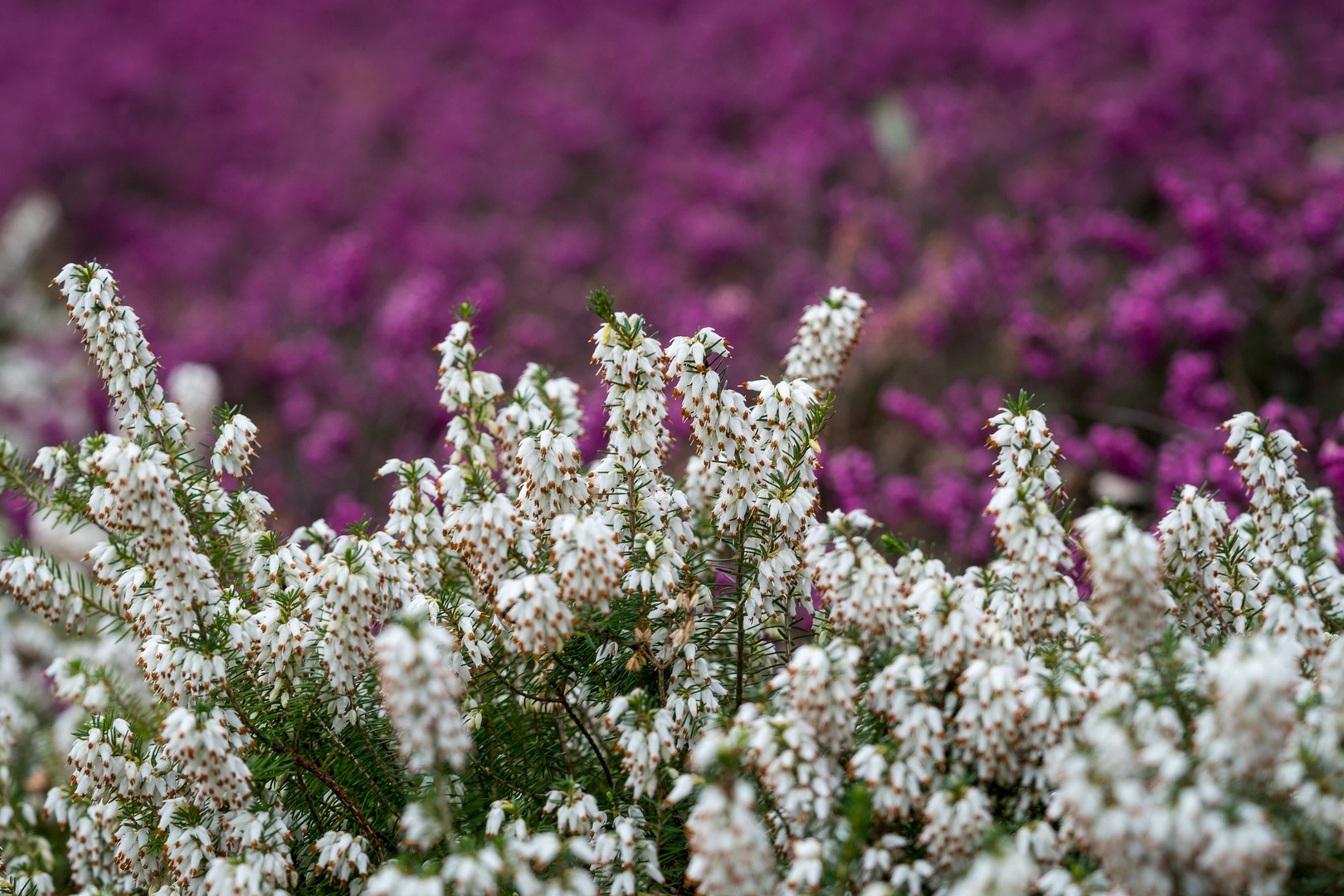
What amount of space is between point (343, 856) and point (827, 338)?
95.4 inches

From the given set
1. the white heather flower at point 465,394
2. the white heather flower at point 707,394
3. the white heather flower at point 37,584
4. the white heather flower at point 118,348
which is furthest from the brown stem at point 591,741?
the white heather flower at point 37,584

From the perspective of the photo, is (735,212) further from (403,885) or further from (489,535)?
(403,885)

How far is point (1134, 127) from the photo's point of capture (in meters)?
9.50

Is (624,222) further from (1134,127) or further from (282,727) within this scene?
(282,727)

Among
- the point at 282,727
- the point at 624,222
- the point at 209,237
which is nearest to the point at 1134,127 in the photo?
the point at 624,222

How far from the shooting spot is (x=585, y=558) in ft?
9.64

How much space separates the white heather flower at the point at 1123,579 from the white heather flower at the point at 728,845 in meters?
1.11

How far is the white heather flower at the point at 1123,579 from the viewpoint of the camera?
274 cm

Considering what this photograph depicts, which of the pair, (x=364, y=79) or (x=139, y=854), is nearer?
(x=139, y=854)

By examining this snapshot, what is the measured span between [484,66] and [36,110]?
6.47 meters

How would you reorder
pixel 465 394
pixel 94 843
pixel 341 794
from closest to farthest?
pixel 341 794, pixel 465 394, pixel 94 843

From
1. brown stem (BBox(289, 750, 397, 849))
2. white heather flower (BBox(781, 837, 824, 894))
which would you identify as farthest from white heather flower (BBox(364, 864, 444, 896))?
white heather flower (BBox(781, 837, 824, 894))

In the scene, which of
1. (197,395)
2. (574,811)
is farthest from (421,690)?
(197,395)

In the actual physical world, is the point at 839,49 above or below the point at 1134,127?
above
